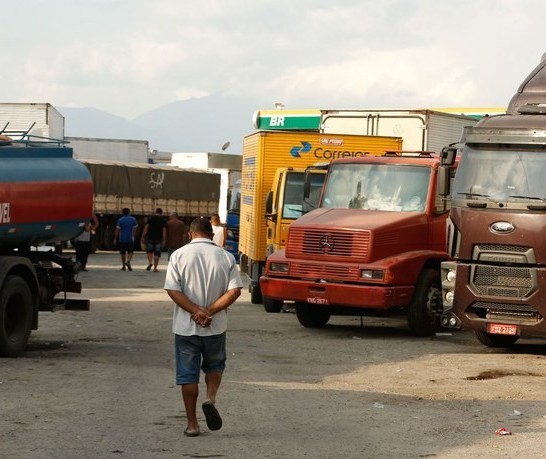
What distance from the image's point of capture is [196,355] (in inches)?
433

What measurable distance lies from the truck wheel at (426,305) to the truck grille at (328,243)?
116 centimetres

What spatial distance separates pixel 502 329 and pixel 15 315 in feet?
21.1

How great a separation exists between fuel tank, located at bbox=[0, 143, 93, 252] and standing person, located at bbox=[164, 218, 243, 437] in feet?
20.1

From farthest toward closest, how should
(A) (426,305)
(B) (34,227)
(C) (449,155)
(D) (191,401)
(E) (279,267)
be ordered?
(E) (279,267) < (A) (426,305) < (C) (449,155) < (B) (34,227) < (D) (191,401)

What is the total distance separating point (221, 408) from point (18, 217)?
18.4 ft

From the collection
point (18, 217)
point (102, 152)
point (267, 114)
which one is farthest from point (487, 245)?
point (102, 152)

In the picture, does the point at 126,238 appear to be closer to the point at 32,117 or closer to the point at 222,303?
the point at 32,117

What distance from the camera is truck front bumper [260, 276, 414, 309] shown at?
19.6 m

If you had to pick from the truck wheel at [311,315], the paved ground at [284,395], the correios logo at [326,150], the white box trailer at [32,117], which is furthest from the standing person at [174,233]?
the truck wheel at [311,315]

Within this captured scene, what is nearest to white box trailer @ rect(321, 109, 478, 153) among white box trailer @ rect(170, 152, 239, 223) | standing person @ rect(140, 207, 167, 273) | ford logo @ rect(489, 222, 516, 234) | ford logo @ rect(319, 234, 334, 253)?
ford logo @ rect(319, 234, 334, 253)

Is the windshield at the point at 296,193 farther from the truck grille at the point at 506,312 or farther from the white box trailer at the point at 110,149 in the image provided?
the white box trailer at the point at 110,149

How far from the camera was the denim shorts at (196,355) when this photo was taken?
35.8 feet

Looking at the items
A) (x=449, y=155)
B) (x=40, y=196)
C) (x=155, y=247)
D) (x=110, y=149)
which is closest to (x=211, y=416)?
(x=40, y=196)

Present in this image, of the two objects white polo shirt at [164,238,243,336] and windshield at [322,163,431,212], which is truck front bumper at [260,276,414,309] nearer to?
windshield at [322,163,431,212]
